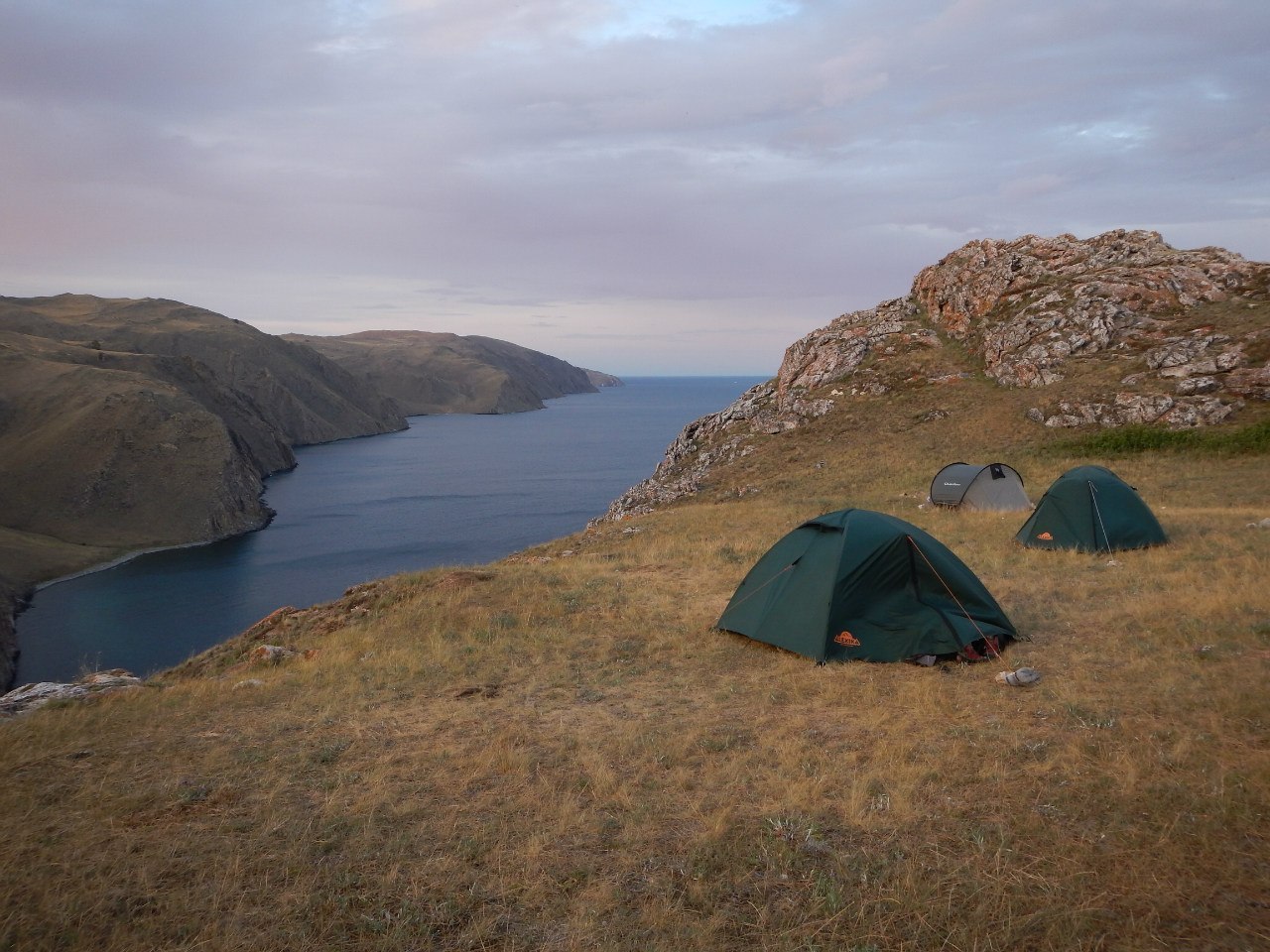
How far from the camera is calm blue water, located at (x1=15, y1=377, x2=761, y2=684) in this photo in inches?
2084

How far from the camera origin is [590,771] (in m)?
7.51

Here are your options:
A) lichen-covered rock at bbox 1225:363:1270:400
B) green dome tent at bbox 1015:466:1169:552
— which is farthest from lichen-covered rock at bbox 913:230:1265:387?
green dome tent at bbox 1015:466:1169:552

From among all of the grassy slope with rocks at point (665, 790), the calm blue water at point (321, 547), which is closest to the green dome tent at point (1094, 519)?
the grassy slope with rocks at point (665, 790)

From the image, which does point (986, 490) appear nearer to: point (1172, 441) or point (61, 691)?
point (1172, 441)

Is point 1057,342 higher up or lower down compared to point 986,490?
higher up

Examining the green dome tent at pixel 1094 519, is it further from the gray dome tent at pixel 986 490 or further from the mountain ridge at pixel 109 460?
the mountain ridge at pixel 109 460

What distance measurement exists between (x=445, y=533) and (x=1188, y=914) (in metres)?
77.6

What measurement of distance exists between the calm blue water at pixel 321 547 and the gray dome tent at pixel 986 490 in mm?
21646

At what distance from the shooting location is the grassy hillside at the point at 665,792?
196 inches

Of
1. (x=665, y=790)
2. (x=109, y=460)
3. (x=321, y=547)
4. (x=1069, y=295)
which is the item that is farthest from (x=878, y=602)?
(x=109, y=460)

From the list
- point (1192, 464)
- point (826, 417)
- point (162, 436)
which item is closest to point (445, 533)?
point (162, 436)

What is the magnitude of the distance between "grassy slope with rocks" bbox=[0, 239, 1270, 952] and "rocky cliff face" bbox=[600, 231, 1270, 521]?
24.8 metres

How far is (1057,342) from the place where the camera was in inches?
1598

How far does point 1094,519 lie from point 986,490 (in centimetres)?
787
